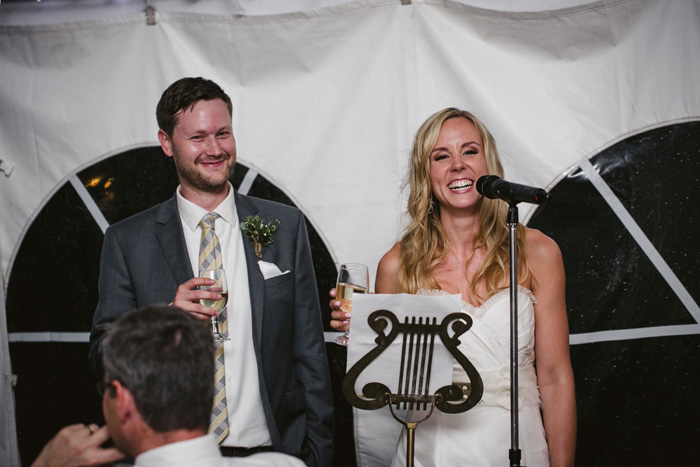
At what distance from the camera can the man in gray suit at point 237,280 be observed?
2.81m

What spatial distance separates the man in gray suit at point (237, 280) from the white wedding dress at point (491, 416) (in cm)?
52

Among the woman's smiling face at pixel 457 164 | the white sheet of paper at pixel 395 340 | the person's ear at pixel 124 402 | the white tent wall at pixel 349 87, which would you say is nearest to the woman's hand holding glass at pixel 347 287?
the white sheet of paper at pixel 395 340

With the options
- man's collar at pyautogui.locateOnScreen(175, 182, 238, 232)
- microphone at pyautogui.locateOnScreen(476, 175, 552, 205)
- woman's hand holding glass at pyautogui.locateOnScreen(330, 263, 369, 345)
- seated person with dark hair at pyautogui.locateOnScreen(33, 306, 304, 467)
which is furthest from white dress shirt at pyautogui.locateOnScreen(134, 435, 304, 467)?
man's collar at pyautogui.locateOnScreen(175, 182, 238, 232)

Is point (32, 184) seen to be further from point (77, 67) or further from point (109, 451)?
point (109, 451)

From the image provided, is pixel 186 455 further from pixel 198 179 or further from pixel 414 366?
pixel 198 179

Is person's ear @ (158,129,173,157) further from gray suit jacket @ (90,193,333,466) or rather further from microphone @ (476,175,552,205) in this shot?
microphone @ (476,175,552,205)

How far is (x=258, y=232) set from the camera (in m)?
2.92

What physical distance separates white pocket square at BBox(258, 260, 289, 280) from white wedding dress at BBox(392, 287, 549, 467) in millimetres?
813

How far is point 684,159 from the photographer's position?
370cm

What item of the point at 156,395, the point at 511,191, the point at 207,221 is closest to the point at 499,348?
the point at 511,191

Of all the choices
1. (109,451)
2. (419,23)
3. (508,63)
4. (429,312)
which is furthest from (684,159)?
(109,451)

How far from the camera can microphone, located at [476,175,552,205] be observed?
2.18m

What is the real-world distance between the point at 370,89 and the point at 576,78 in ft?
3.70

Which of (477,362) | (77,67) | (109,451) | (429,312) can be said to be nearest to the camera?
(109,451)
